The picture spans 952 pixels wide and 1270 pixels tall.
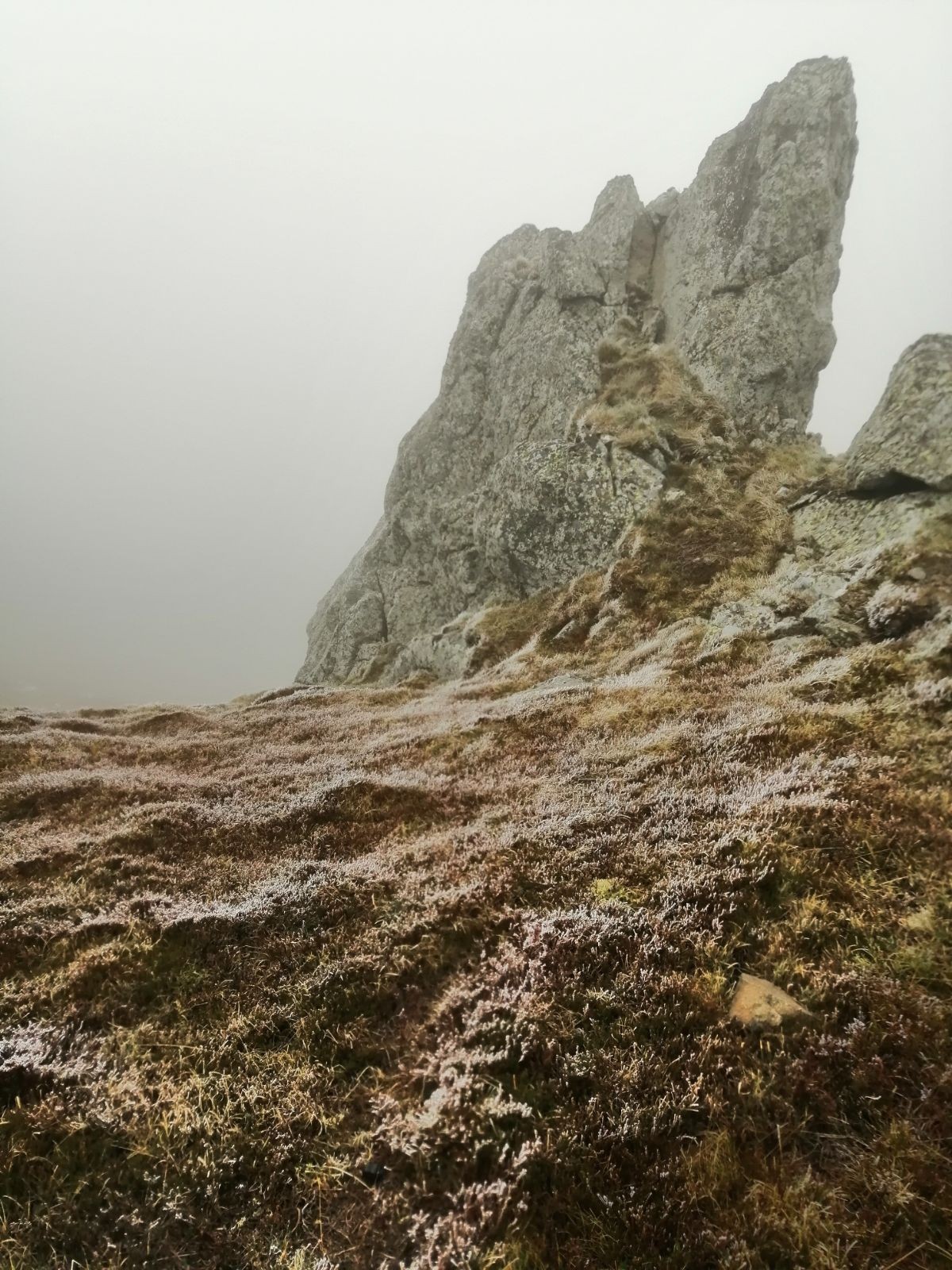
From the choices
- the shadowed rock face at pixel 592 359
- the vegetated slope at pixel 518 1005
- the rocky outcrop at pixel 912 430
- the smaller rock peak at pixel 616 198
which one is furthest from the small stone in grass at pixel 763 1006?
the smaller rock peak at pixel 616 198

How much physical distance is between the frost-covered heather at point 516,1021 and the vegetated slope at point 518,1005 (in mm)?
A: 29

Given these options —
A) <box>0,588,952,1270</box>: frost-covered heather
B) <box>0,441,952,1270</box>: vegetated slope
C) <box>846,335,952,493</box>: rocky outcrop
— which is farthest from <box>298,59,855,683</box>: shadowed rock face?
<box>0,588,952,1270</box>: frost-covered heather

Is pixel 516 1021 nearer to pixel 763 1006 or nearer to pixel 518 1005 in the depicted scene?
pixel 518 1005

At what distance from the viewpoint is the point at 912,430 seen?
21328 mm

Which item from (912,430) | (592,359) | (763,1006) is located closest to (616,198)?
(592,359)

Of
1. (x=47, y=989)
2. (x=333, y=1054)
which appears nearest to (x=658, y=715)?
(x=333, y=1054)

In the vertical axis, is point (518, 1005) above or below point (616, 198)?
below

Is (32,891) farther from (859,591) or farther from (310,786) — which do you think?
(859,591)

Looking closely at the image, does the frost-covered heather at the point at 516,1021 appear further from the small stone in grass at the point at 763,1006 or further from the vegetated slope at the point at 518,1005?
the small stone in grass at the point at 763,1006

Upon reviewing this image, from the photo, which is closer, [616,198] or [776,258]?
[776,258]

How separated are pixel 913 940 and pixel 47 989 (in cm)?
955

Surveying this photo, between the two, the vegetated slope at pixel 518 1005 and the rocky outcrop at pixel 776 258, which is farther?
the rocky outcrop at pixel 776 258

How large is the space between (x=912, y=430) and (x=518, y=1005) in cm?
2404

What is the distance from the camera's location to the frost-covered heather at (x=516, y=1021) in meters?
4.35
